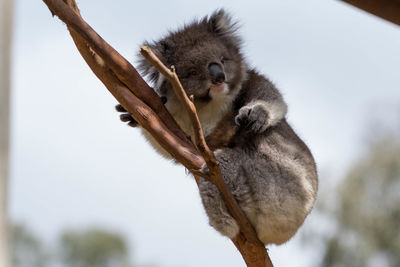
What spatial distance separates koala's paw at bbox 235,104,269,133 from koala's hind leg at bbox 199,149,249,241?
6.6 inches

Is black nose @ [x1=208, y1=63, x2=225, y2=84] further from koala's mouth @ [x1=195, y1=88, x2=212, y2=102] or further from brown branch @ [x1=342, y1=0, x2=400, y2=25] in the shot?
brown branch @ [x1=342, y1=0, x2=400, y2=25]

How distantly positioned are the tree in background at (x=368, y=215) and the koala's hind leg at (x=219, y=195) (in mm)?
15061

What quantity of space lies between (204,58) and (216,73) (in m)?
0.16

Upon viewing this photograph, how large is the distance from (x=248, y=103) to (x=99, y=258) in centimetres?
2636

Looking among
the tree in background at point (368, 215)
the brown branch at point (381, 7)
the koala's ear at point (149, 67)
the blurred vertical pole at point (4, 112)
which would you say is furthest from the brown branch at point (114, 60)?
the tree in background at point (368, 215)

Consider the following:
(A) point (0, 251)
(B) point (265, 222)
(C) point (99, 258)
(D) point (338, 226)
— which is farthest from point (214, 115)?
(C) point (99, 258)

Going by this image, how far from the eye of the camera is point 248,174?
3.12m

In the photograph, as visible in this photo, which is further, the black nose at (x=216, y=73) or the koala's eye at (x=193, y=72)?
the koala's eye at (x=193, y=72)

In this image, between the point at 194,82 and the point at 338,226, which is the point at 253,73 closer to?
the point at 194,82

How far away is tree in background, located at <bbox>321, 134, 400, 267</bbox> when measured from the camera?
57.7ft

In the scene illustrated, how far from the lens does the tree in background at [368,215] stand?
17594mm

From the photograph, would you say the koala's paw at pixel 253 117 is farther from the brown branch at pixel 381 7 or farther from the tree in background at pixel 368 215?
the tree in background at pixel 368 215

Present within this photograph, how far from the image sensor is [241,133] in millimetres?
3305

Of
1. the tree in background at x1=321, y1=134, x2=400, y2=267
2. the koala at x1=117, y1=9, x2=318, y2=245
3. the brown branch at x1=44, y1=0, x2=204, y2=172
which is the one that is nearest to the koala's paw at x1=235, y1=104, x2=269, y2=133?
the koala at x1=117, y1=9, x2=318, y2=245
